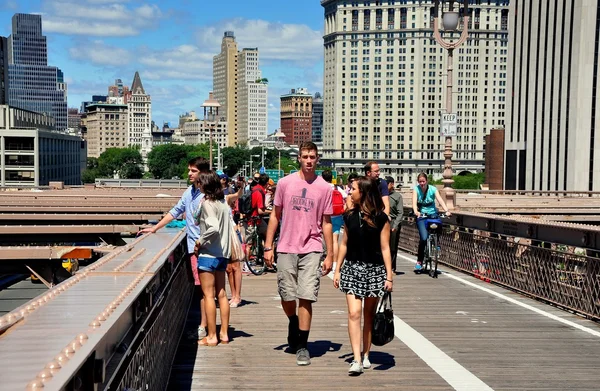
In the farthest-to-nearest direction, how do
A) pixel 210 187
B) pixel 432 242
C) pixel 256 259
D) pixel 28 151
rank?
pixel 28 151, pixel 256 259, pixel 432 242, pixel 210 187

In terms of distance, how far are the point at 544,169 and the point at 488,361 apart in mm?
118767

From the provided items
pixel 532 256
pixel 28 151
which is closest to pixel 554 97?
pixel 28 151

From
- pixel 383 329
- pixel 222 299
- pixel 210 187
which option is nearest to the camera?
pixel 383 329

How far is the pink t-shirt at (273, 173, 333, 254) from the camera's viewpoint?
8.48m

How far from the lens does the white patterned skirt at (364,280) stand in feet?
27.0

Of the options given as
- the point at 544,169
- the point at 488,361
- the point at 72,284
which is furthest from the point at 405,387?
the point at 544,169

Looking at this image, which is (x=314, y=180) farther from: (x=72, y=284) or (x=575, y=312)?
(x=575, y=312)

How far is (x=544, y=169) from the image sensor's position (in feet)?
403

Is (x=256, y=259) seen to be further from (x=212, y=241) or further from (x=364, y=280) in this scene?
(x=364, y=280)

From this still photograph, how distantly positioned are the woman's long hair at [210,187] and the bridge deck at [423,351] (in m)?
1.62

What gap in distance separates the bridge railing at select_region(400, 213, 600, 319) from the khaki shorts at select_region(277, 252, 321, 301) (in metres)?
4.49

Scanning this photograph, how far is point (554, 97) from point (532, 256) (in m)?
111

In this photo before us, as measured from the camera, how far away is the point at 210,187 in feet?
29.5

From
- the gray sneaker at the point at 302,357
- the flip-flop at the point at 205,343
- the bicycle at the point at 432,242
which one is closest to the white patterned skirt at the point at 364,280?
the gray sneaker at the point at 302,357
